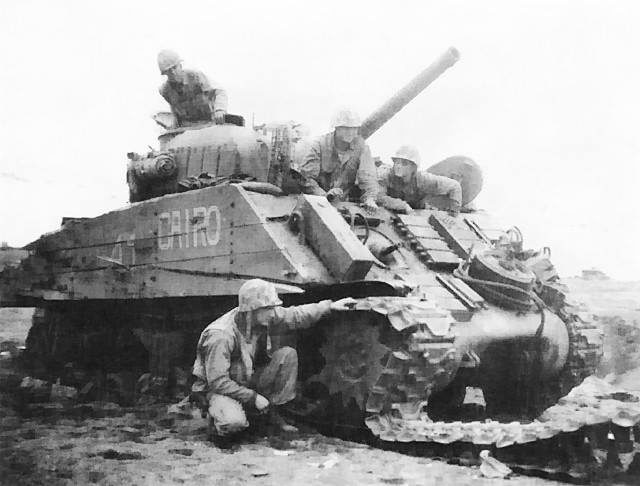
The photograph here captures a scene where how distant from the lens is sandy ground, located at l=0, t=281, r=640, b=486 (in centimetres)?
514

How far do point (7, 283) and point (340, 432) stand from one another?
5.25 m

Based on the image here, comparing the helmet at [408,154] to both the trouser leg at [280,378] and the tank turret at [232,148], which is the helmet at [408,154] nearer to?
the tank turret at [232,148]

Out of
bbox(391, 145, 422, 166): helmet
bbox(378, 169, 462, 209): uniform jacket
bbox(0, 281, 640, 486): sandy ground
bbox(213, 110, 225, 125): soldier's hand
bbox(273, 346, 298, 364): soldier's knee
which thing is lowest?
bbox(0, 281, 640, 486): sandy ground

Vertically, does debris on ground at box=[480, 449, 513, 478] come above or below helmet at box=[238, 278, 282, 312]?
below

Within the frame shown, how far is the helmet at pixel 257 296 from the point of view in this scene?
6261 mm

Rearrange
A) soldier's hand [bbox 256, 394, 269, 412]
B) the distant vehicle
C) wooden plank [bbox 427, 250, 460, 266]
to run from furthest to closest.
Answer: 1. the distant vehicle
2. wooden plank [bbox 427, 250, 460, 266]
3. soldier's hand [bbox 256, 394, 269, 412]

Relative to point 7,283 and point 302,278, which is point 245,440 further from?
point 7,283

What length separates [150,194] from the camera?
903cm

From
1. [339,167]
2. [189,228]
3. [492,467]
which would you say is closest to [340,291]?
[189,228]

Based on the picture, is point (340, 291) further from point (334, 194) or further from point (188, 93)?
point (188, 93)

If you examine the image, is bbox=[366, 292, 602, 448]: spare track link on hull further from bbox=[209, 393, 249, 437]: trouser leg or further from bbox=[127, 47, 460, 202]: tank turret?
bbox=[127, 47, 460, 202]: tank turret

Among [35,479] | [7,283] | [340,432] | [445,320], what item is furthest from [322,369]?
[7,283]

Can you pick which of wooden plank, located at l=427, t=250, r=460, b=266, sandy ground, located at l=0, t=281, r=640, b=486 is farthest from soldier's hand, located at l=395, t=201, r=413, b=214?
sandy ground, located at l=0, t=281, r=640, b=486

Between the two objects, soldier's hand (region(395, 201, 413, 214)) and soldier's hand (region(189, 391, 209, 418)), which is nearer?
soldier's hand (region(189, 391, 209, 418))
